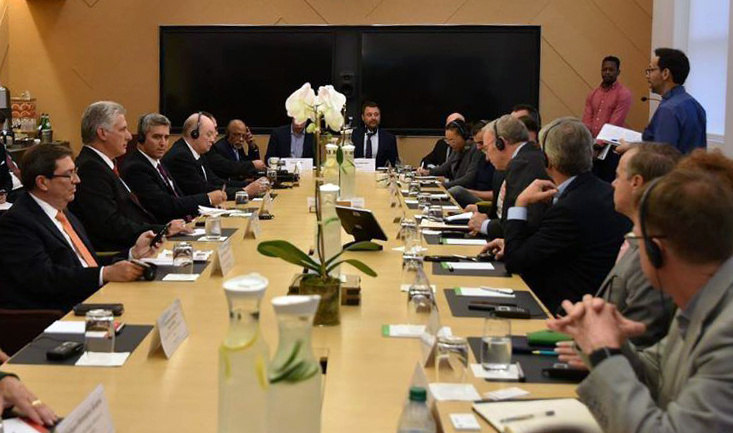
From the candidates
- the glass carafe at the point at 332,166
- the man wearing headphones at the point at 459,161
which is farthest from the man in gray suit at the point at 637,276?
the man wearing headphones at the point at 459,161

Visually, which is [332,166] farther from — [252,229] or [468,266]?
[468,266]

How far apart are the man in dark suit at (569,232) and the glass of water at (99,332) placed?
1.82m

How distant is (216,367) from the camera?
2.46 meters

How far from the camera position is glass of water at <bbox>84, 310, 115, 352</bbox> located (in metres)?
2.49

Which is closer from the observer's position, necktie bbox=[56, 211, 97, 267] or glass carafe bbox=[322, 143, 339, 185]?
necktie bbox=[56, 211, 97, 267]

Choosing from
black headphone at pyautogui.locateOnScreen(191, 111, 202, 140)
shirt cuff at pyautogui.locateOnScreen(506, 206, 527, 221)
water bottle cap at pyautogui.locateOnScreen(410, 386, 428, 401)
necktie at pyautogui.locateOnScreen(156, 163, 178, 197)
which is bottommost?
water bottle cap at pyautogui.locateOnScreen(410, 386, 428, 401)

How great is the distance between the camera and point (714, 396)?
68.0 inches

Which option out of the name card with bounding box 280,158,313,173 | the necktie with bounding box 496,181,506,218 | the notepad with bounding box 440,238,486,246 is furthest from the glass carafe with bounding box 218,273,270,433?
the name card with bounding box 280,158,313,173

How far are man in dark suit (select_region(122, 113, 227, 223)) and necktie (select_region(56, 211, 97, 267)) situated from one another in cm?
186

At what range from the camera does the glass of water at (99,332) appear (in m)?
2.49

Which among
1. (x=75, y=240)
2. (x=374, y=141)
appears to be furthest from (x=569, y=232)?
(x=374, y=141)

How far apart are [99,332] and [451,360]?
1.00m

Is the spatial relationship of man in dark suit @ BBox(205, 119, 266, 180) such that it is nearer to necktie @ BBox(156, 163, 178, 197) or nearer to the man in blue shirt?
necktie @ BBox(156, 163, 178, 197)

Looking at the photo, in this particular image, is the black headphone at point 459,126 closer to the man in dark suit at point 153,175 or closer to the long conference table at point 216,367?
the man in dark suit at point 153,175
